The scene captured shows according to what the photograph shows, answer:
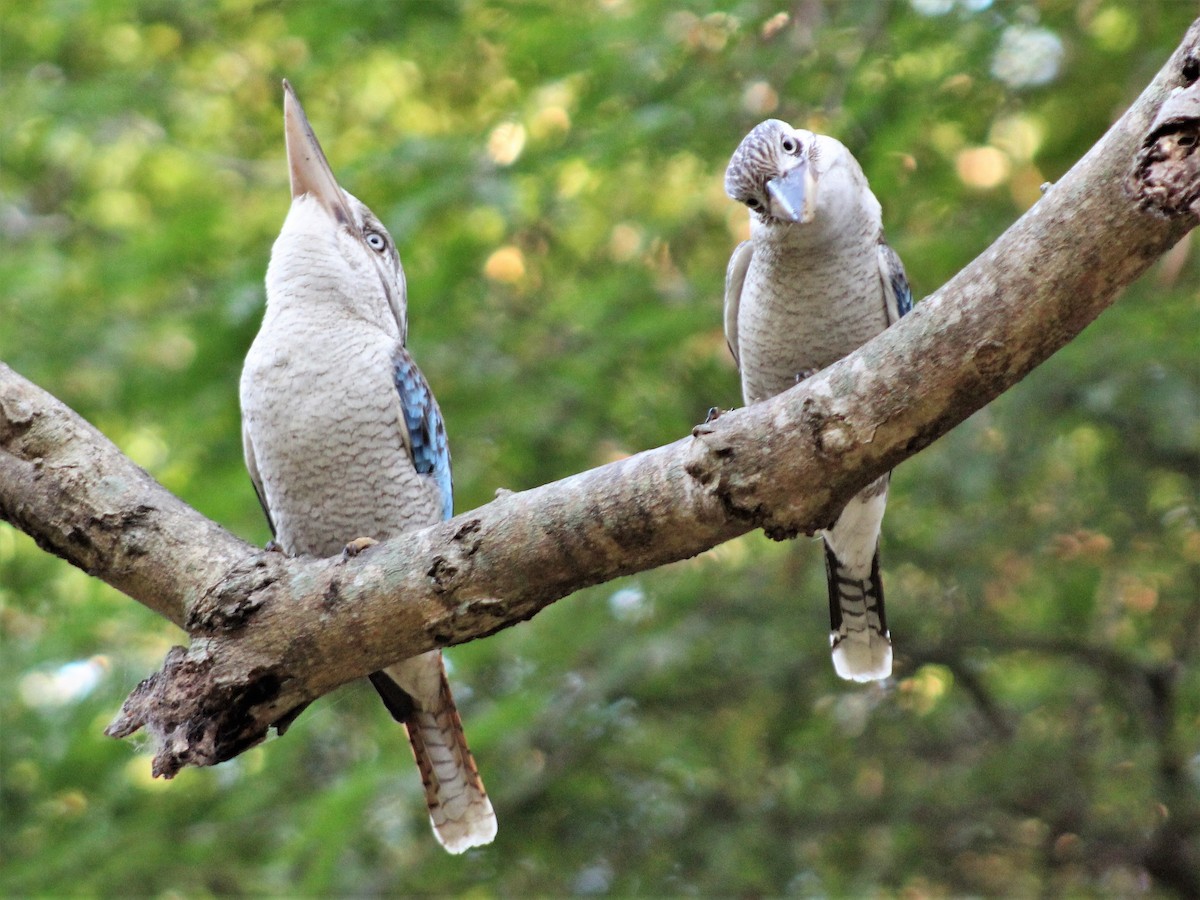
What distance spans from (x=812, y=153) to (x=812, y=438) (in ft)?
5.96

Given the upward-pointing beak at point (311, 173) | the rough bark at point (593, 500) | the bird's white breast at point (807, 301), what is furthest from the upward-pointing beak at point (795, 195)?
the upward-pointing beak at point (311, 173)

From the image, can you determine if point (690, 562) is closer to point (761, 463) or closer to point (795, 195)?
point (795, 195)

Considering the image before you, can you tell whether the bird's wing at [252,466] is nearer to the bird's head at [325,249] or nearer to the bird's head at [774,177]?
the bird's head at [325,249]

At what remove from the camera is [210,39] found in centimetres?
909

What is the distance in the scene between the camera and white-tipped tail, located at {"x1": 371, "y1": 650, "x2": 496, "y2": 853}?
17.3 feet

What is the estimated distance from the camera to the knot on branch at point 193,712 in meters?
3.45

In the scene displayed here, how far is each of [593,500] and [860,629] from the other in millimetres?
2543

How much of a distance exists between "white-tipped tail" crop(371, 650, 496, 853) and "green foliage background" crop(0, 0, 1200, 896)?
12.7 inches

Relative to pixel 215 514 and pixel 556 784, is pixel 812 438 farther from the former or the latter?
pixel 556 784

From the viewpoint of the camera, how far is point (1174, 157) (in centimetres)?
284

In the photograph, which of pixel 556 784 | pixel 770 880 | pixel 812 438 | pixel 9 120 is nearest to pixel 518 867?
pixel 556 784

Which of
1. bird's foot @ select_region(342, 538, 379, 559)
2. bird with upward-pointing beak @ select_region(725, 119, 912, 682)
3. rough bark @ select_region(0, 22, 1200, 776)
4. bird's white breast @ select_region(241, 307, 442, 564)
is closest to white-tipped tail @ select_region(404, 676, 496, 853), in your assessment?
bird's white breast @ select_region(241, 307, 442, 564)

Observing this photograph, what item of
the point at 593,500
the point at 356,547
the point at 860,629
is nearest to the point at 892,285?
the point at 860,629

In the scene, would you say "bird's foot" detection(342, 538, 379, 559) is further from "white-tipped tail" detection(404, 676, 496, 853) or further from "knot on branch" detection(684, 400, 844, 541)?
"white-tipped tail" detection(404, 676, 496, 853)
